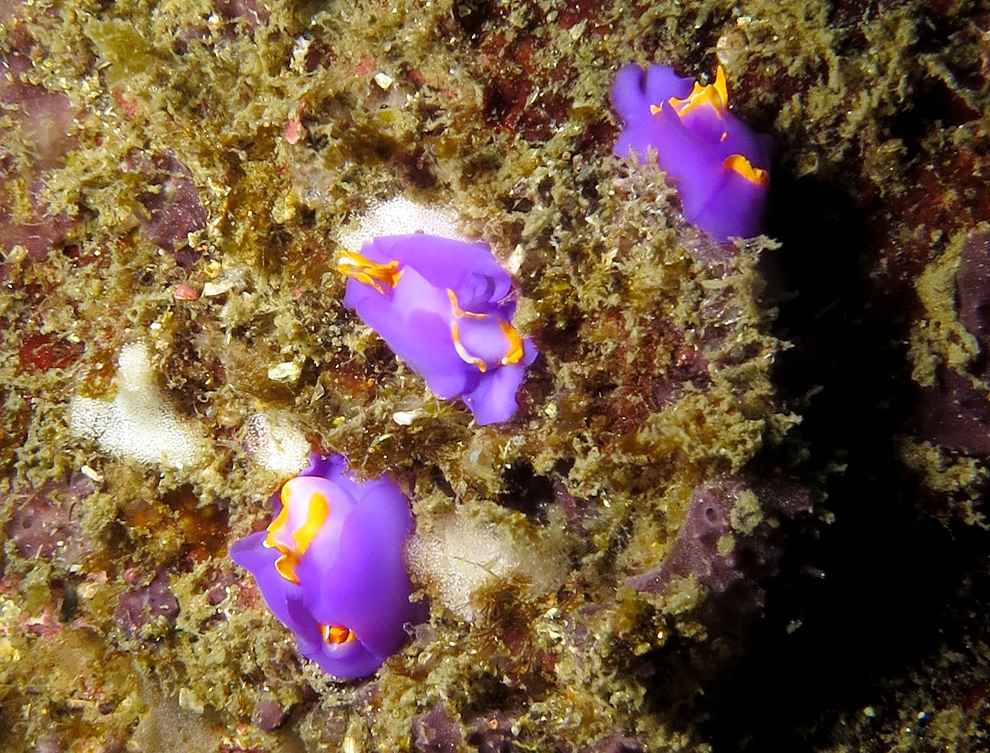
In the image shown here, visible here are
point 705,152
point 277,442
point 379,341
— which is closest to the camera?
point 705,152

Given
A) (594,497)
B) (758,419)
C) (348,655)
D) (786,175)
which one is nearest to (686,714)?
(594,497)

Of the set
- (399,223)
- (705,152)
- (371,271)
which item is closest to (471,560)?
(371,271)

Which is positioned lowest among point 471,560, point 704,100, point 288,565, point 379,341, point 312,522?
point 288,565

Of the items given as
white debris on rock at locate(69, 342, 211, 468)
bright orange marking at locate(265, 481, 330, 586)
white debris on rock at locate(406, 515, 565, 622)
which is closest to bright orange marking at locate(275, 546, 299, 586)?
bright orange marking at locate(265, 481, 330, 586)

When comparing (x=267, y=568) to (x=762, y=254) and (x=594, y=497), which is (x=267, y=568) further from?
(x=762, y=254)

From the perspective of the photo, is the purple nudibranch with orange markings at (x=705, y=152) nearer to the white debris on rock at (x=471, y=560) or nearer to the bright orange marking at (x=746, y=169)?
the bright orange marking at (x=746, y=169)

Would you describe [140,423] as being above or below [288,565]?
below

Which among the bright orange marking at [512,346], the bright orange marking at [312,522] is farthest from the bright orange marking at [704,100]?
the bright orange marking at [312,522]

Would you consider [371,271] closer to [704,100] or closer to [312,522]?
[312,522]
